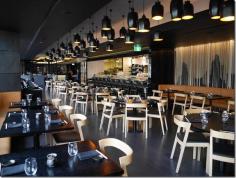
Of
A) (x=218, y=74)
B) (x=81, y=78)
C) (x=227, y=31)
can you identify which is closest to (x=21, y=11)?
(x=227, y=31)

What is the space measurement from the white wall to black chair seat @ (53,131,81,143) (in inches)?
702

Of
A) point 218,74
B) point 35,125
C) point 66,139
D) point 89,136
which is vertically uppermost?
point 218,74

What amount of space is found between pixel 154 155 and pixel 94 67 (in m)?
18.0

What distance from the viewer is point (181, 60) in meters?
11.0

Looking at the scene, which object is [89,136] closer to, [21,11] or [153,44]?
[21,11]

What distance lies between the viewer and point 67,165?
2020mm

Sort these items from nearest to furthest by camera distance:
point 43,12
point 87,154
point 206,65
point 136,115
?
point 87,154 → point 136,115 → point 43,12 → point 206,65

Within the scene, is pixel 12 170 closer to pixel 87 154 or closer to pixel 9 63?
pixel 87 154

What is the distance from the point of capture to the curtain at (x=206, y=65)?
341 inches

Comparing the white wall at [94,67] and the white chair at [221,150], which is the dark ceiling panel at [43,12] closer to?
the white chair at [221,150]

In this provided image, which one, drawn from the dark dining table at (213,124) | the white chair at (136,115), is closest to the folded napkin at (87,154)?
the dark dining table at (213,124)

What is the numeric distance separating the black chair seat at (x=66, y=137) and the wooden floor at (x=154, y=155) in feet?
2.30

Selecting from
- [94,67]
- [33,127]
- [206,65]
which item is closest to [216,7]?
[33,127]

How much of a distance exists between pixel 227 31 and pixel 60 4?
194 inches
